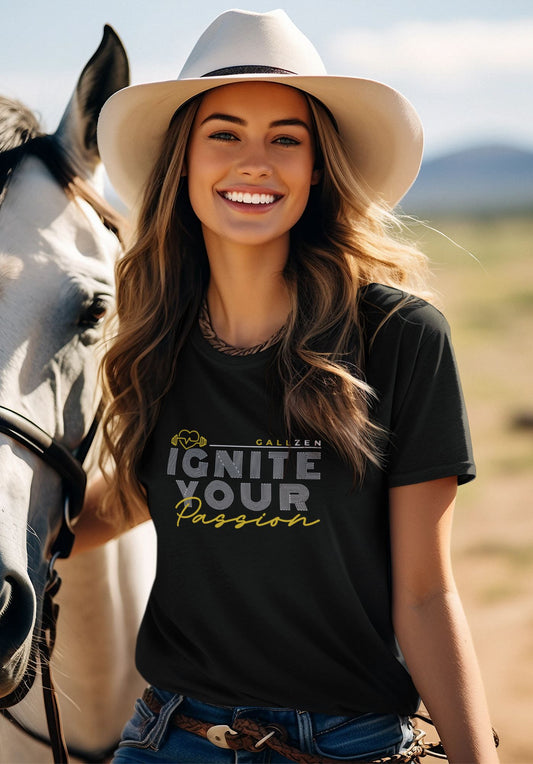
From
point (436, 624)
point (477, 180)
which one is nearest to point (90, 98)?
point (436, 624)

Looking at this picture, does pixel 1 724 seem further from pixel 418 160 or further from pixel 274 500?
pixel 418 160

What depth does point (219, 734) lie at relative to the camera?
57.6 inches

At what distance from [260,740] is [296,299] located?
31.6 inches

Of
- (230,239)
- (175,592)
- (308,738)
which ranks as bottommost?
(308,738)

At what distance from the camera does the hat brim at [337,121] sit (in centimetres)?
168

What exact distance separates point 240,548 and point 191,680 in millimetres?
258

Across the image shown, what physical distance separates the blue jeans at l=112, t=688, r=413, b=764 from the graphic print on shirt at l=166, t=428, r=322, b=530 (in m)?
0.32

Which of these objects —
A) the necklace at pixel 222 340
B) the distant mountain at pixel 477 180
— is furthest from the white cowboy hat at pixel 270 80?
the distant mountain at pixel 477 180

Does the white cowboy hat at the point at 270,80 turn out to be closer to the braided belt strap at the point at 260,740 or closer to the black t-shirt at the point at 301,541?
the black t-shirt at the point at 301,541

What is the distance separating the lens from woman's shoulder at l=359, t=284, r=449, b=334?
152cm

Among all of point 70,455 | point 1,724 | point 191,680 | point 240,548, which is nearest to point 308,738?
point 191,680

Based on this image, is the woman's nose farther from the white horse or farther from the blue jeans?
the blue jeans

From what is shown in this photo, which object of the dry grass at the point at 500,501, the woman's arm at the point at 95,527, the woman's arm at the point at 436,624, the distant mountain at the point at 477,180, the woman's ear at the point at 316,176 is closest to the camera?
the woman's arm at the point at 436,624

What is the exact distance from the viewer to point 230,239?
1653 millimetres
